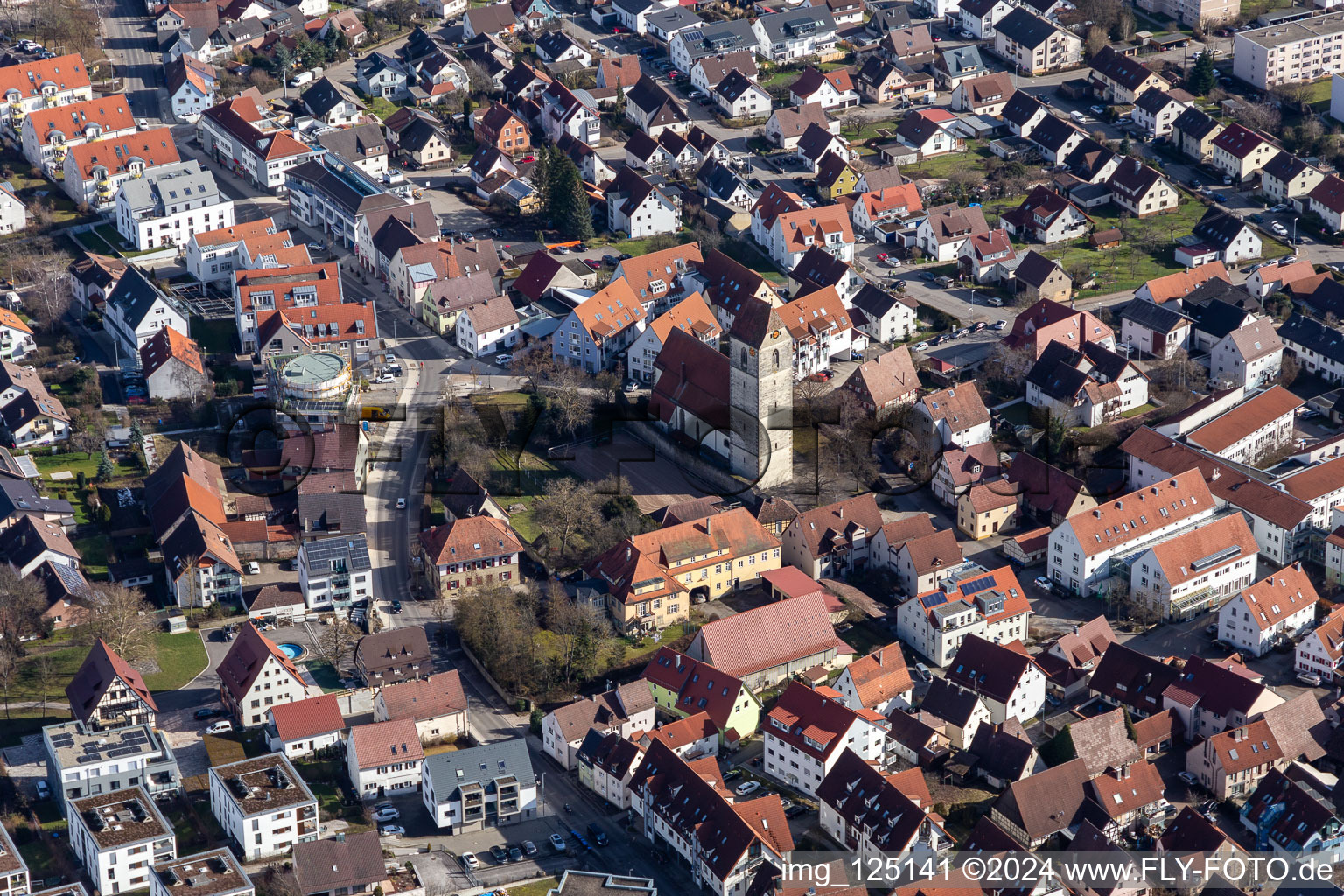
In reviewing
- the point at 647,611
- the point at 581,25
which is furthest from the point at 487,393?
the point at 581,25

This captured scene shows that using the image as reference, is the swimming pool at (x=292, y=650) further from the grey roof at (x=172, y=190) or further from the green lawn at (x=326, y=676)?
the grey roof at (x=172, y=190)

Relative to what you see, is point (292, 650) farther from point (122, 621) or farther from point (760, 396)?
point (760, 396)

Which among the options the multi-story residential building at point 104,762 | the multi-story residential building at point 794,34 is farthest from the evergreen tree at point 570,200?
the multi-story residential building at point 104,762

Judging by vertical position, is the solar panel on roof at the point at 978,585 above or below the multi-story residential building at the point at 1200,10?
above

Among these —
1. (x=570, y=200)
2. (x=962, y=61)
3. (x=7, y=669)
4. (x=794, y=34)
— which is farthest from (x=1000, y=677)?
(x=794, y=34)

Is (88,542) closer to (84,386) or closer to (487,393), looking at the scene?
(84,386)
